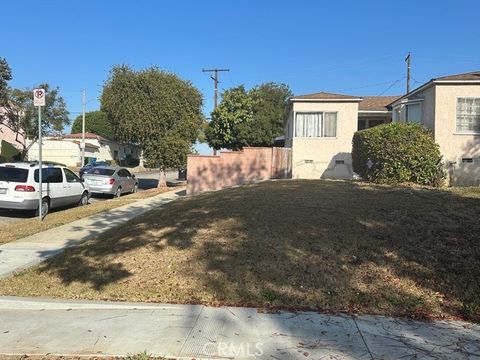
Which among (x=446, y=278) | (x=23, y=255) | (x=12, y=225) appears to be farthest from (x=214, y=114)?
(x=446, y=278)

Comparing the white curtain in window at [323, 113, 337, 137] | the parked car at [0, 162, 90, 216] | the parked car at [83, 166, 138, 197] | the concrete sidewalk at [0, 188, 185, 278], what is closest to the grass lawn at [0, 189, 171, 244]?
the concrete sidewalk at [0, 188, 185, 278]

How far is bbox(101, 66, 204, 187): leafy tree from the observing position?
96.0ft

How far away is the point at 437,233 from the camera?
26.1 ft

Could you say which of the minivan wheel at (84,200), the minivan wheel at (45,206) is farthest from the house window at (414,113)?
the minivan wheel at (45,206)

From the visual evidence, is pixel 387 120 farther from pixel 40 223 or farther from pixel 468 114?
pixel 40 223

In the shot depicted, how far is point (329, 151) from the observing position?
2147cm

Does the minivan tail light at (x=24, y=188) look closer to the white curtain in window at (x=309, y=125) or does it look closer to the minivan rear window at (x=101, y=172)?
the minivan rear window at (x=101, y=172)

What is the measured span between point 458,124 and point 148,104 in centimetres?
1810

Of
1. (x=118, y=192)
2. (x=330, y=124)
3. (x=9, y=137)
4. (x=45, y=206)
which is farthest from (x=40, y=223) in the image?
(x=9, y=137)

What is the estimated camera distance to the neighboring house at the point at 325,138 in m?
21.3

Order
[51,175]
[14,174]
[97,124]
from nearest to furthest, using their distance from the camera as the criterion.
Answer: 1. [14,174]
2. [51,175]
3. [97,124]

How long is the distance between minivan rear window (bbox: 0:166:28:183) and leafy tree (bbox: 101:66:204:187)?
553 inches

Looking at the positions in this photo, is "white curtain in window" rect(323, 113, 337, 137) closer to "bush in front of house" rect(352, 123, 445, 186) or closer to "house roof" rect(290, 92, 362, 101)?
"house roof" rect(290, 92, 362, 101)

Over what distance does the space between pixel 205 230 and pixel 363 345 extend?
4543 mm
